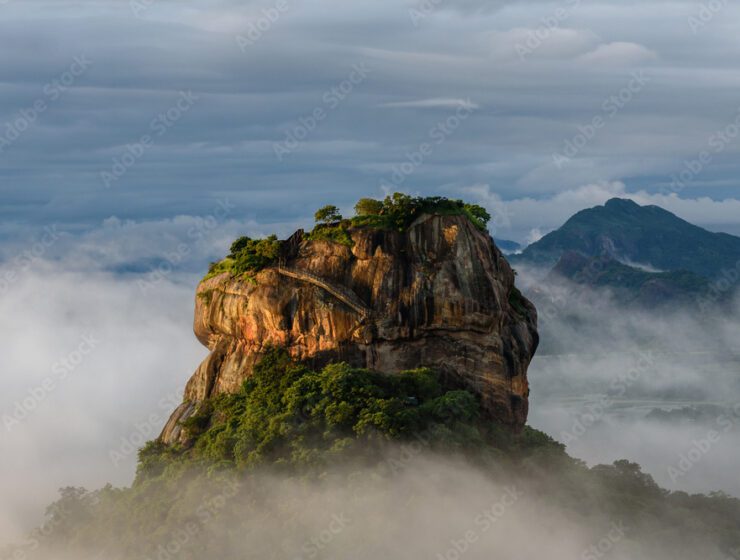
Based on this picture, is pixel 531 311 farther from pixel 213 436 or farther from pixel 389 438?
pixel 213 436

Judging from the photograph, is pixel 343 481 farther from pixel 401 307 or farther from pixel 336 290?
pixel 336 290

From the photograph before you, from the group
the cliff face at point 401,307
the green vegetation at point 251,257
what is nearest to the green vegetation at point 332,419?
the cliff face at point 401,307

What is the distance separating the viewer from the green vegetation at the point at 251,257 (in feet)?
276

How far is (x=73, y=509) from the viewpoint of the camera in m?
85.8

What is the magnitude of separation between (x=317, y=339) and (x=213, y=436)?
388 inches

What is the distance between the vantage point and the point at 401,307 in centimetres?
8206

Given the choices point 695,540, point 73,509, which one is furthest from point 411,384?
point 73,509

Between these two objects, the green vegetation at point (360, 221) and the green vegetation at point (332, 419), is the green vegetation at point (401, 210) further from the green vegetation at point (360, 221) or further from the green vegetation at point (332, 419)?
the green vegetation at point (332, 419)

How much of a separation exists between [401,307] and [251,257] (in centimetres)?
1166

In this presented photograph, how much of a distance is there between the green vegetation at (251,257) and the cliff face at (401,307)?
78cm

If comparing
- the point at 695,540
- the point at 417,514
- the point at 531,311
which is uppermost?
the point at 531,311

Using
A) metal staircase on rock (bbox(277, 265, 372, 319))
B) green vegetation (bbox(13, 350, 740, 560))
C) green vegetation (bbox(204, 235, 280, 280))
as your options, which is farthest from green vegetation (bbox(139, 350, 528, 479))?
green vegetation (bbox(204, 235, 280, 280))

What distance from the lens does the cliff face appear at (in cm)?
8200

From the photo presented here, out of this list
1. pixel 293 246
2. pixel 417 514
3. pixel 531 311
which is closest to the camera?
pixel 417 514
